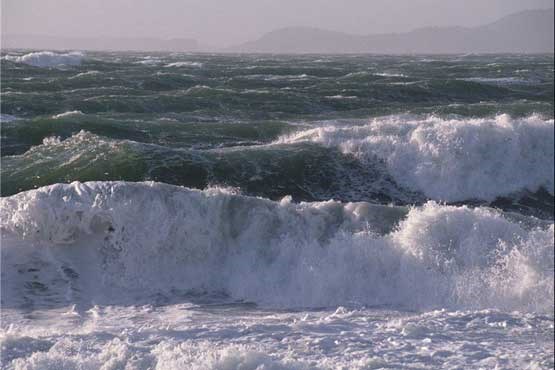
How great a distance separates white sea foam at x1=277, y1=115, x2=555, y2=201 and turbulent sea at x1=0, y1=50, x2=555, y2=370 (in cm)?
4

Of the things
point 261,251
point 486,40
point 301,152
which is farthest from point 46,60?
point 486,40

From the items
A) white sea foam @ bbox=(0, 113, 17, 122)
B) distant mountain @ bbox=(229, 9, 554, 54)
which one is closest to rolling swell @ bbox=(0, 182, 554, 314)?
white sea foam @ bbox=(0, 113, 17, 122)

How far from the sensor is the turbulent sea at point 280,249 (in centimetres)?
590

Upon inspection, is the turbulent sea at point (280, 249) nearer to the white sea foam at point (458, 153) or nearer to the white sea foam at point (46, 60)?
the white sea foam at point (458, 153)

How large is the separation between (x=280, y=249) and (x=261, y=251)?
27 cm

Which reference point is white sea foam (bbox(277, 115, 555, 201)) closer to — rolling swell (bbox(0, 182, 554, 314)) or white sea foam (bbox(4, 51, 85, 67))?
rolling swell (bbox(0, 182, 554, 314))

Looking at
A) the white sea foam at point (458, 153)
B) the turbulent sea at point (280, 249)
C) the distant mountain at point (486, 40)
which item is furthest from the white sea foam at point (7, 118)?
the distant mountain at point (486, 40)

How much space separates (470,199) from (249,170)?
429 centimetres

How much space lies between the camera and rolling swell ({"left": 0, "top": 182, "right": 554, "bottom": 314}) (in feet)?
25.1

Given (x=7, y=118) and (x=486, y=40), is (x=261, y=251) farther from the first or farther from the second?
(x=486, y=40)

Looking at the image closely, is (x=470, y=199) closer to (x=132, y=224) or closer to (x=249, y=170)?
(x=249, y=170)

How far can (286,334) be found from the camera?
6.23 meters

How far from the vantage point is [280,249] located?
8766 millimetres

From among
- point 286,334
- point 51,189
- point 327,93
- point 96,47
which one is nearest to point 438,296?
point 286,334
